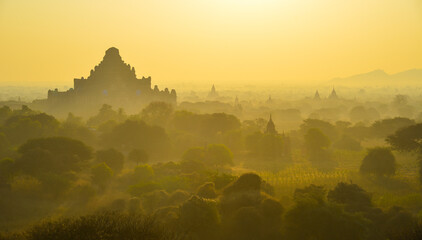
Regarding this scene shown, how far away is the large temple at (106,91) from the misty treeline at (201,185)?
25.0 meters

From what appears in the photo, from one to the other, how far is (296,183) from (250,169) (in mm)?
8834

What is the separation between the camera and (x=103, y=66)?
87812 mm

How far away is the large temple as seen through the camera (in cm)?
8525

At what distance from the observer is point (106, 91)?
8700 centimetres

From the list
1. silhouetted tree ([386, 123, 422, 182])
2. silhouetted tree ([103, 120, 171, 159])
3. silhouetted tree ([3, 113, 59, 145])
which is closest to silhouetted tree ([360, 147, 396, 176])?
silhouetted tree ([386, 123, 422, 182])

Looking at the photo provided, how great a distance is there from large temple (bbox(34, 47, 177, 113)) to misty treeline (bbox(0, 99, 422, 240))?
25.0 m

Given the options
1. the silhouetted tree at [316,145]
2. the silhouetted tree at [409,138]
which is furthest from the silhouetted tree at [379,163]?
the silhouetted tree at [316,145]

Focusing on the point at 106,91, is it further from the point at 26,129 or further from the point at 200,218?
the point at 200,218

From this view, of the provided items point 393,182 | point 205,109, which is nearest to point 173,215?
point 393,182

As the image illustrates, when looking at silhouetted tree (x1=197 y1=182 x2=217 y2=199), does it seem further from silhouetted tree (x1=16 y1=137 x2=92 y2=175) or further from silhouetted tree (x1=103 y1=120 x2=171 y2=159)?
silhouetted tree (x1=103 y1=120 x2=171 y2=159)

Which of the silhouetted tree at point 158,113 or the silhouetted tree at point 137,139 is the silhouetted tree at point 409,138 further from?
the silhouetted tree at point 158,113

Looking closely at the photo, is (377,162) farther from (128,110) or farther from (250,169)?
(128,110)

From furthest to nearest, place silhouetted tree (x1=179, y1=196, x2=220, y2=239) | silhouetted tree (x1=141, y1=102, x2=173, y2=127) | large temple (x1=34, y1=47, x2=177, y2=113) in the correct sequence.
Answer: large temple (x1=34, y1=47, x2=177, y2=113) → silhouetted tree (x1=141, y1=102, x2=173, y2=127) → silhouetted tree (x1=179, y1=196, x2=220, y2=239)

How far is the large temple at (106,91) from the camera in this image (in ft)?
280
